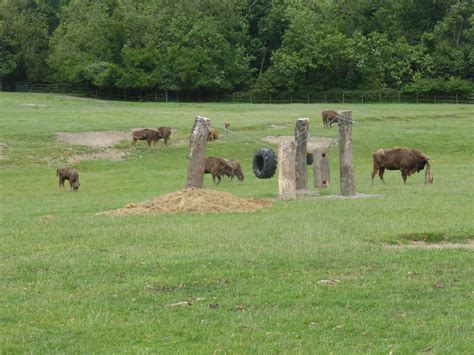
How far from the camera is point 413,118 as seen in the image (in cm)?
5831

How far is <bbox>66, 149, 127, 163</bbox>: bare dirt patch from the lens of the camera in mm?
39250

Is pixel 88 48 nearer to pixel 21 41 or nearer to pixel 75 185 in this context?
pixel 21 41

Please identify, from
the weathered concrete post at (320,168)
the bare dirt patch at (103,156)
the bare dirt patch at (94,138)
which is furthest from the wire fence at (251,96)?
the weathered concrete post at (320,168)

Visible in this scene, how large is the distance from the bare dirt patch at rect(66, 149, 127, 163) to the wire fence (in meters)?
48.3

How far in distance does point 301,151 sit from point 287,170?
244cm

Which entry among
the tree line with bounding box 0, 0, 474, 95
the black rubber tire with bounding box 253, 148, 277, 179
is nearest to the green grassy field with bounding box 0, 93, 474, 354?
the black rubber tire with bounding box 253, 148, 277, 179

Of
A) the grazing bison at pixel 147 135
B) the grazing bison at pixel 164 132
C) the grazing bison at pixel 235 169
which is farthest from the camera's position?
the grazing bison at pixel 164 132

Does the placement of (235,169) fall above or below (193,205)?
below

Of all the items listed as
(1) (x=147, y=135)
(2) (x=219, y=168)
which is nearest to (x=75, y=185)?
(2) (x=219, y=168)

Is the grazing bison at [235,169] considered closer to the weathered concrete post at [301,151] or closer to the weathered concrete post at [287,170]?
the weathered concrete post at [301,151]

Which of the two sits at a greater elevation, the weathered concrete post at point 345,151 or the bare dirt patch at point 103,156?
the weathered concrete post at point 345,151

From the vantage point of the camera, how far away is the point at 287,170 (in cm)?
2244

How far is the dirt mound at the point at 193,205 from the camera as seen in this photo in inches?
790

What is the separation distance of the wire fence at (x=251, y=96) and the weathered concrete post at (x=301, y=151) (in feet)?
206
